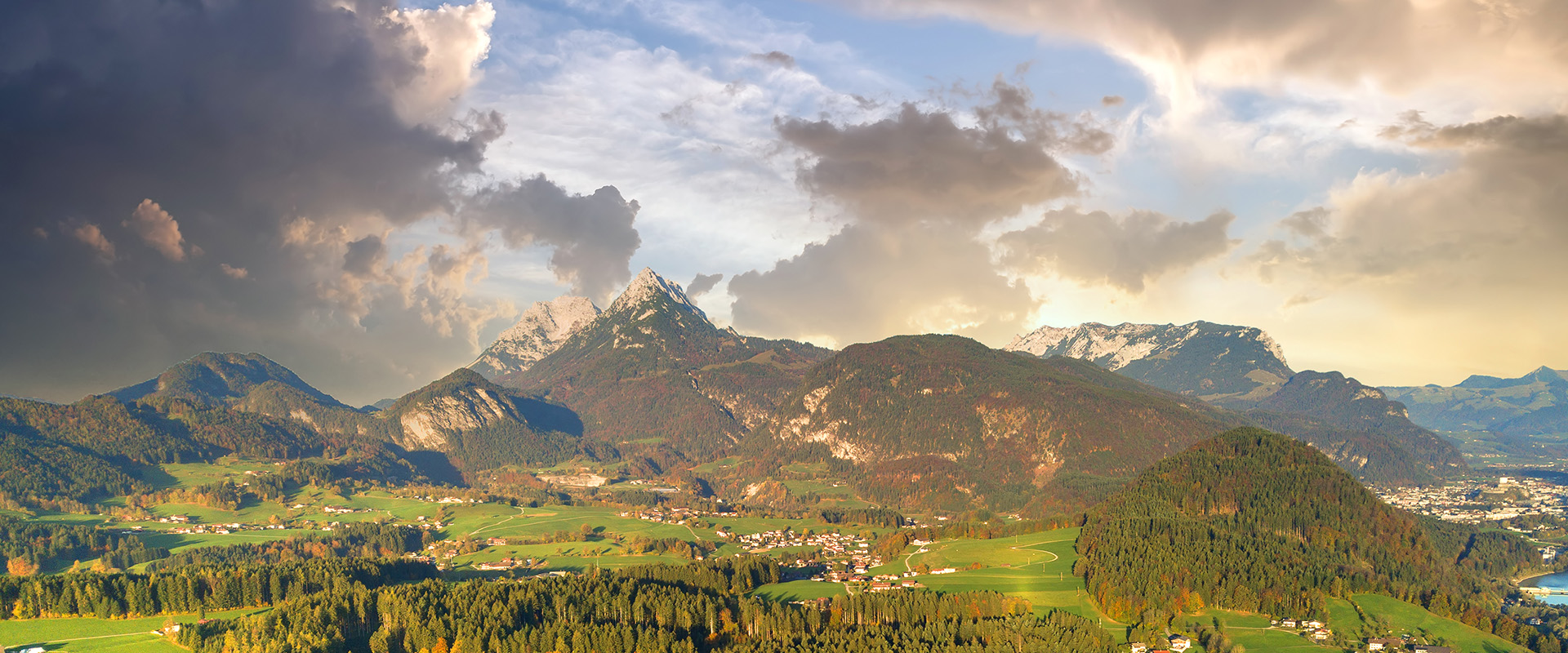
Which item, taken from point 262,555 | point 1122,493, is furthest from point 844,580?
point 262,555

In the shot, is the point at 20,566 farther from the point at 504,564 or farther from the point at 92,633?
the point at 504,564

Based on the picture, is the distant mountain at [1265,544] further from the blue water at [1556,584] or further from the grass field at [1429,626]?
the blue water at [1556,584]

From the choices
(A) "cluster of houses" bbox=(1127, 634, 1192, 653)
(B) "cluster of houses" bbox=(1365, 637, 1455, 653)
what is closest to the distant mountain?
(A) "cluster of houses" bbox=(1127, 634, 1192, 653)

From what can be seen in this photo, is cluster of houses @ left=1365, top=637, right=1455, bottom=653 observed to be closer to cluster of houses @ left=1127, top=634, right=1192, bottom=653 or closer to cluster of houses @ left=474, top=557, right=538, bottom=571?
cluster of houses @ left=1127, top=634, right=1192, bottom=653

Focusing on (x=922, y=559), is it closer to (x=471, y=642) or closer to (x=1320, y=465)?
(x=1320, y=465)

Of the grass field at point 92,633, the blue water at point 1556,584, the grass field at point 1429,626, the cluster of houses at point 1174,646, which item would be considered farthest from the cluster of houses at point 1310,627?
the grass field at point 92,633

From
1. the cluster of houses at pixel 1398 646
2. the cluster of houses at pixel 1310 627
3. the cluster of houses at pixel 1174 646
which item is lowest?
the cluster of houses at pixel 1398 646

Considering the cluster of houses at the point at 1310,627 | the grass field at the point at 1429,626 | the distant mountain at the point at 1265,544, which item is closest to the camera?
the grass field at the point at 1429,626
